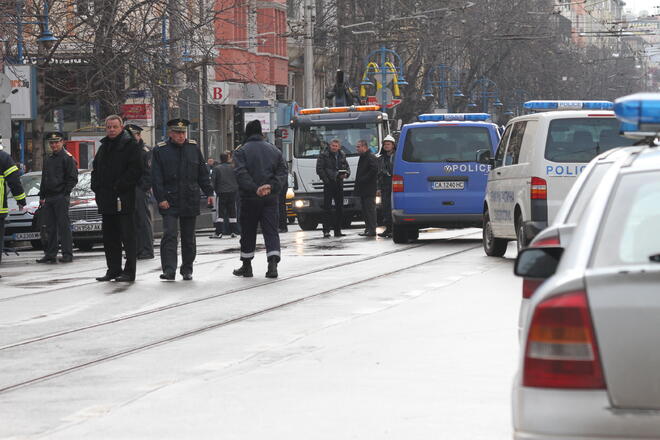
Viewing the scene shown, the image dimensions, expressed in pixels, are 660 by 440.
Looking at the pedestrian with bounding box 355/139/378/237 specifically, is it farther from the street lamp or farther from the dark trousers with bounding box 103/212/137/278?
the street lamp

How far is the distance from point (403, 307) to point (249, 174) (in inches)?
168

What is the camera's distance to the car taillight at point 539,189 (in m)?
17.6

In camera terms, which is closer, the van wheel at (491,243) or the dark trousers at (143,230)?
the van wheel at (491,243)

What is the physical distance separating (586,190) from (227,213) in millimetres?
23494

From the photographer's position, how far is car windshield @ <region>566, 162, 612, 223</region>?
19.8 feet

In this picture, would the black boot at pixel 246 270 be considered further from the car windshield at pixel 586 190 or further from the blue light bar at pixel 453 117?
the car windshield at pixel 586 190

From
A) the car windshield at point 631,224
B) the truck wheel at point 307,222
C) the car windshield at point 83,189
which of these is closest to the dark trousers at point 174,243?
the car windshield at point 83,189

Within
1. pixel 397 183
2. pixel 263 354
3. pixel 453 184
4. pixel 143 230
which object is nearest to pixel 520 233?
pixel 143 230

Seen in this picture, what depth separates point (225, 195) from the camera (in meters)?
29.4

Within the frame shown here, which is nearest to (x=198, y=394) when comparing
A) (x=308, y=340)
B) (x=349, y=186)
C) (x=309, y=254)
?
(x=308, y=340)

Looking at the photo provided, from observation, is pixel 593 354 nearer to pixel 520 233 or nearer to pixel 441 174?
pixel 520 233

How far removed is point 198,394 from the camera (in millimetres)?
8469

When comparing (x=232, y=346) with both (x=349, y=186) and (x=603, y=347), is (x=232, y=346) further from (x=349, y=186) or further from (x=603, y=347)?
(x=349, y=186)

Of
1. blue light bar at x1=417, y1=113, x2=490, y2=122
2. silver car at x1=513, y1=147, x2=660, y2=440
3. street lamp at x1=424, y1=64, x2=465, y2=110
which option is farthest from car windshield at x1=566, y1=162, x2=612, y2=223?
street lamp at x1=424, y1=64, x2=465, y2=110
